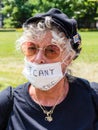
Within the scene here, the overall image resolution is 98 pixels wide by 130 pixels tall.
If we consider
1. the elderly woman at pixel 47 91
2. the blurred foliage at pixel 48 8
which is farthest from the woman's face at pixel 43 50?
the blurred foliage at pixel 48 8

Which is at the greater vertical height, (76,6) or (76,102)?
(76,102)

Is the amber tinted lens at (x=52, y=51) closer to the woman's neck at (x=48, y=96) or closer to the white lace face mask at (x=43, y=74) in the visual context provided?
the white lace face mask at (x=43, y=74)

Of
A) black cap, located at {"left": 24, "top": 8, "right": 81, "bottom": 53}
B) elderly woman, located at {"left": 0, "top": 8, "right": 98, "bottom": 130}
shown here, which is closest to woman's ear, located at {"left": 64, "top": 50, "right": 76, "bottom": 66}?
elderly woman, located at {"left": 0, "top": 8, "right": 98, "bottom": 130}

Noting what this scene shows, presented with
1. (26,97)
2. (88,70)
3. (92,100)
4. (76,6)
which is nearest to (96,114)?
(92,100)

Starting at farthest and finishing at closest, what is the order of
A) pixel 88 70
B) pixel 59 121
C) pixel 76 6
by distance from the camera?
pixel 76 6 < pixel 88 70 < pixel 59 121

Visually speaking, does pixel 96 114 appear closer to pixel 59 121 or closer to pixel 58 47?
pixel 59 121

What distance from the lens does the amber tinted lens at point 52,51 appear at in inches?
109

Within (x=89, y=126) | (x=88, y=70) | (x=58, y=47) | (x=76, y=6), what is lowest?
(x=76, y=6)

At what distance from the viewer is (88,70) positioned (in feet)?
45.9

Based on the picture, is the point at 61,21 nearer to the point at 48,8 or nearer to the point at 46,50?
the point at 46,50

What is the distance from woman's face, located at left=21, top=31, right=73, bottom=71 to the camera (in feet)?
8.98

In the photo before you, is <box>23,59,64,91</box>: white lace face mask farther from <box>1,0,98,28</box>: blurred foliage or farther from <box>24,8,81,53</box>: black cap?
<box>1,0,98,28</box>: blurred foliage

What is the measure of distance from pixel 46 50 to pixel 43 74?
0.67ft

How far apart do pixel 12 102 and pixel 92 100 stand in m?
0.48
